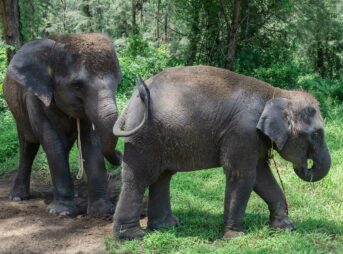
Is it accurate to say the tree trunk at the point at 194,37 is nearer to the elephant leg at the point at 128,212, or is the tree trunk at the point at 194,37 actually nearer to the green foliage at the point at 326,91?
the green foliage at the point at 326,91

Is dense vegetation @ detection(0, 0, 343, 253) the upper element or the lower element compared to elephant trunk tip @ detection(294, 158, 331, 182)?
lower

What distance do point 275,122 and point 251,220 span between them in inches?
50.1

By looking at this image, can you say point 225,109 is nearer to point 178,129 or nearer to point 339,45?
point 178,129

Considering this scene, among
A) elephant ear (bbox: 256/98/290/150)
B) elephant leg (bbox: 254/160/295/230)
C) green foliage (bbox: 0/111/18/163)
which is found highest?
elephant ear (bbox: 256/98/290/150)

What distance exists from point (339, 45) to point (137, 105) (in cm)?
1856

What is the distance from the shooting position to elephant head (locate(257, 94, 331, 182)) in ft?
15.6

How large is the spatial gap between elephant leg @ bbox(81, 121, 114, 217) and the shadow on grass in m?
0.94

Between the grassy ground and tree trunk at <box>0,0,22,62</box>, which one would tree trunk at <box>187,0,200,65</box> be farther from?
the grassy ground

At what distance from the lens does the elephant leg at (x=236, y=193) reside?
15.9 ft

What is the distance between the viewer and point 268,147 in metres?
4.95

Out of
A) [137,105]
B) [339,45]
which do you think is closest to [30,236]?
[137,105]

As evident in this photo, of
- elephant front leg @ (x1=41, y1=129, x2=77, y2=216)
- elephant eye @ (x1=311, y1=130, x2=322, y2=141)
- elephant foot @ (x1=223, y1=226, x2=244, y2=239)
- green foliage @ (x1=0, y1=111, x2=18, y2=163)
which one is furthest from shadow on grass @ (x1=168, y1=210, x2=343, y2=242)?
green foliage @ (x1=0, y1=111, x2=18, y2=163)

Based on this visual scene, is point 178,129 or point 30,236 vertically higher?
point 178,129

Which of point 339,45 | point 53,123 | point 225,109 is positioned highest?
point 225,109
